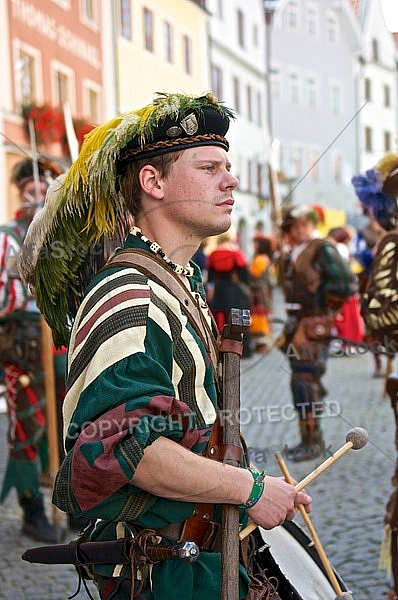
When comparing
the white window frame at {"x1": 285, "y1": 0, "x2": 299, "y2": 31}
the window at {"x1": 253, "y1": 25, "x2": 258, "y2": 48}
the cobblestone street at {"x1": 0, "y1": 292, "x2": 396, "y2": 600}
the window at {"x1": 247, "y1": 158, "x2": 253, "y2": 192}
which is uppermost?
the white window frame at {"x1": 285, "y1": 0, "x2": 299, "y2": 31}

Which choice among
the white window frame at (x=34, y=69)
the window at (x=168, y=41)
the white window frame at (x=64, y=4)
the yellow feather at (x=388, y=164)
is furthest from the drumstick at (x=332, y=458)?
the white window frame at (x=34, y=69)

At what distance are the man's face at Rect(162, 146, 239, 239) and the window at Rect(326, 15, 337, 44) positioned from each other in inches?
204

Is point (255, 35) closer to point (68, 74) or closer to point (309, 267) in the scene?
point (309, 267)

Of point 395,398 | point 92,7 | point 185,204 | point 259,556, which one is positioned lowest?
point 259,556

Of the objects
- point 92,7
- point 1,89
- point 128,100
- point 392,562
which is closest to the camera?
point 392,562

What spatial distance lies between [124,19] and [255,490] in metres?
4.48

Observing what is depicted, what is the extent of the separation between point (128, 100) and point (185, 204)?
3120mm

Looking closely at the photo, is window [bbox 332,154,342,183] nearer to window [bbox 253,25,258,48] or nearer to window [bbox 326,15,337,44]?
window [bbox 253,25,258,48]

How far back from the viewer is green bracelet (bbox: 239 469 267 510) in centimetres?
190

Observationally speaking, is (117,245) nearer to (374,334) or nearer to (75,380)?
(75,380)

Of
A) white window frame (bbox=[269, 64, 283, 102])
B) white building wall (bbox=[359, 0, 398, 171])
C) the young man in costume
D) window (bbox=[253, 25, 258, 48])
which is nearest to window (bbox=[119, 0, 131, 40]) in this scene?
window (bbox=[253, 25, 258, 48])

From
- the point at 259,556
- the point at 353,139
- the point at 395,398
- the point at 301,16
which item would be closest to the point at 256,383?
the point at 353,139

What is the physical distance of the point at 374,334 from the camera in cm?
373

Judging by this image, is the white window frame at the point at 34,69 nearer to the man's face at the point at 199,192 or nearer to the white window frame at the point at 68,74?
the white window frame at the point at 68,74
